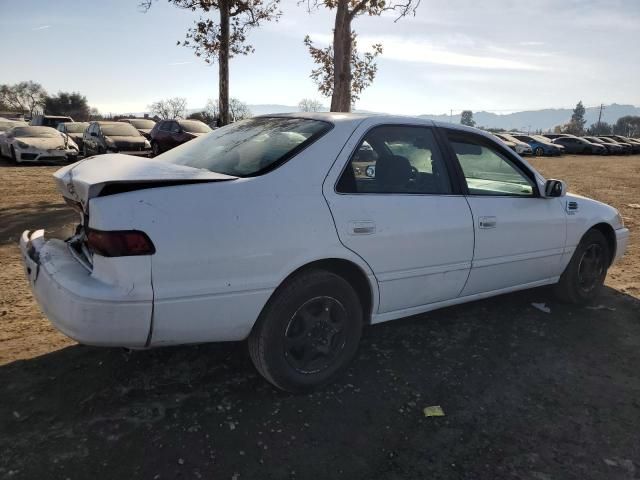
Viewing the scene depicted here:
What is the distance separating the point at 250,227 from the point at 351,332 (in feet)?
3.19

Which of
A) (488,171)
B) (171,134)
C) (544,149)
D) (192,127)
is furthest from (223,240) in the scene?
(544,149)

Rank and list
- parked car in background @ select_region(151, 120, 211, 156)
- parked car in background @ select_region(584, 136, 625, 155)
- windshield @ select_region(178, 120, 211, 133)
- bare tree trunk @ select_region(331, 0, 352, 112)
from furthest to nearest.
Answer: parked car in background @ select_region(584, 136, 625, 155)
windshield @ select_region(178, 120, 211, 133)
parked car in background @ select_region(151, 120, 211, 156)
bare tree trunk @ select_region(331, 0, 352, 112)

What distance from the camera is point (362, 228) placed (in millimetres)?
2826

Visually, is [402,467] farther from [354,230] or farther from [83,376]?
[83,376]

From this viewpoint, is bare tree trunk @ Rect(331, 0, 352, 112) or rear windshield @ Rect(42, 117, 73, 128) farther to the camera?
rear windshield @ Rect(42, 117, 73, 128)

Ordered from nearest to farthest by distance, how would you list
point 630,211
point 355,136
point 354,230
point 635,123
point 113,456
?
point 113,456, point 354,230, point 355,136, point 630,211, point 635,123

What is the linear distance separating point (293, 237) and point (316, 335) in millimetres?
652

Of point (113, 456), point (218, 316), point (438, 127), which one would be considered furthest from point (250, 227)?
point (438, 127)

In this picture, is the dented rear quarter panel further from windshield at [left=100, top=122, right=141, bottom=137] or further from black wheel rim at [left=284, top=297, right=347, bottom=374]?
windshield at [left=100, top=122, right=141, bottom=137]

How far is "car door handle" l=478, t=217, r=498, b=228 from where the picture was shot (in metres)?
3.42

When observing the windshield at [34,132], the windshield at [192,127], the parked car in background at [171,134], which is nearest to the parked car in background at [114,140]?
the parked car in background at [171,134]

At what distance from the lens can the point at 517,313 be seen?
423 centimetres

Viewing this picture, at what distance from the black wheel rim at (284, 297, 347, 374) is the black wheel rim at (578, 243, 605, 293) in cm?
265

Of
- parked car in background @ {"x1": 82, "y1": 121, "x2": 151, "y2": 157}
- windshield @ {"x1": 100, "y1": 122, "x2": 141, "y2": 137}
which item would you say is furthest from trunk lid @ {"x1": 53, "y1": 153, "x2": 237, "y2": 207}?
windshield @ {"x1": 100, "y1": 122, "x2": 141, "y2": 137}
